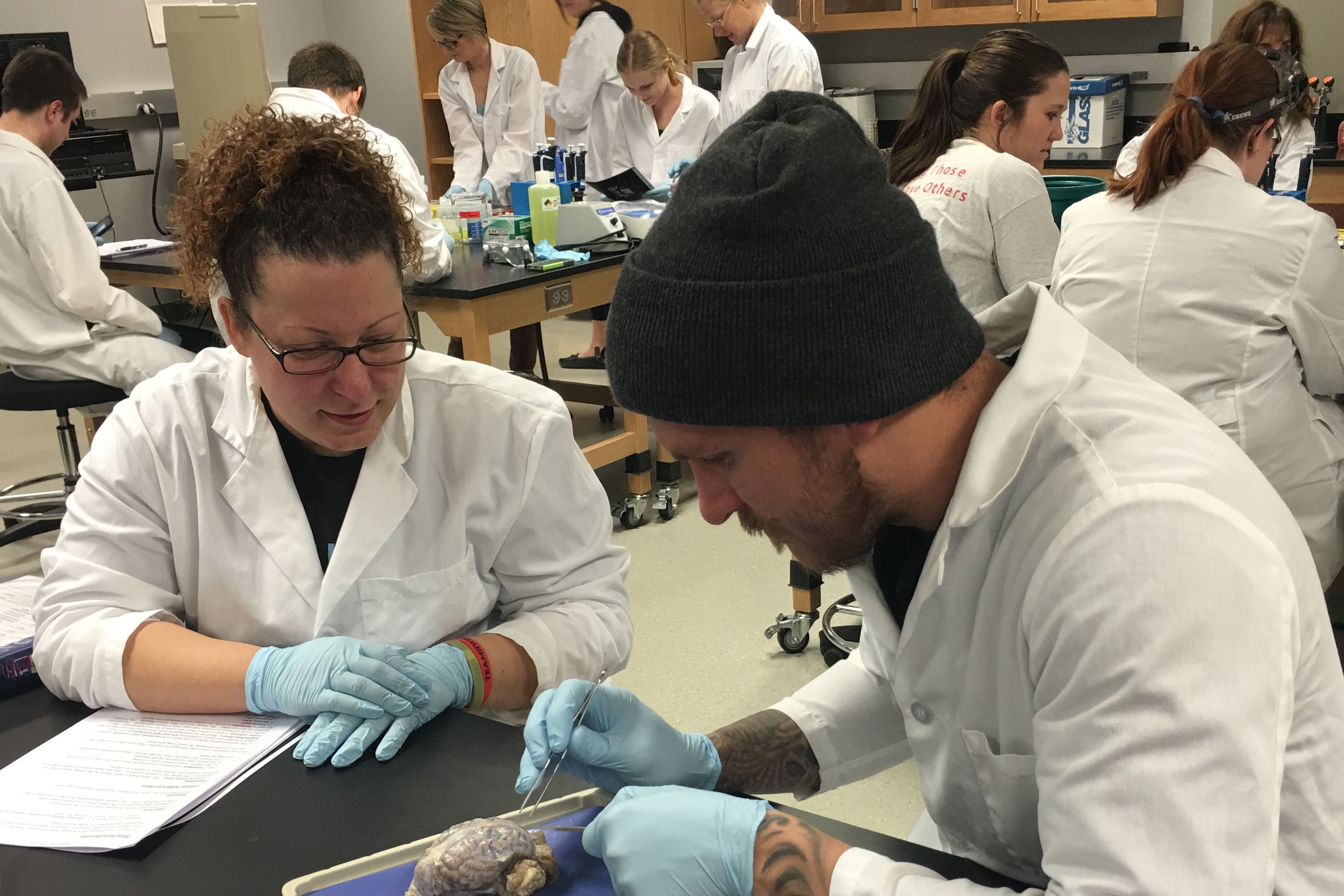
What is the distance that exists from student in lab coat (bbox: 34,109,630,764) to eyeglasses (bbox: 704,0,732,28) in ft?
11.9

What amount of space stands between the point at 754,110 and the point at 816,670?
1917 millimetres

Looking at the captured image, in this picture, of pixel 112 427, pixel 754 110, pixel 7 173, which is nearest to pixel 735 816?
pixel 754 110

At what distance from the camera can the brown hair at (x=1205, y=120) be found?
2.06 m

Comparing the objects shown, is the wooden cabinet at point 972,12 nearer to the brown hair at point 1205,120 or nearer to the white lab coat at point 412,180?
the white lab coat at point 412,180

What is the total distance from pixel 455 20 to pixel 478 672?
4093 millimetres

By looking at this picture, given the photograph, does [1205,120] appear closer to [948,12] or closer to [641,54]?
[641,54]

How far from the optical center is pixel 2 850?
1.00 m

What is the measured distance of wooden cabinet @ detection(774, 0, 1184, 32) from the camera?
471 centimetres

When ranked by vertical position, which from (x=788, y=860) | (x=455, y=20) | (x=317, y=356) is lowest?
(x=788, y=860)

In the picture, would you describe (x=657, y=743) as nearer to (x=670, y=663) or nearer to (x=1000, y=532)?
(x=1000, y=532)

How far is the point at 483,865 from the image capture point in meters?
0.88

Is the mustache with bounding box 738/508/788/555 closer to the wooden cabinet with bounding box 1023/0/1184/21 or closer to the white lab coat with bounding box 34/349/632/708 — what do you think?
the white lab coat with bounding box 34/349/632/708

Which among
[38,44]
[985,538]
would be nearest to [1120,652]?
[985,538]

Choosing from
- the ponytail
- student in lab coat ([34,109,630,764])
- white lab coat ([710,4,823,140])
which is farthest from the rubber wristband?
white lab coat ([710,4,823,140])
